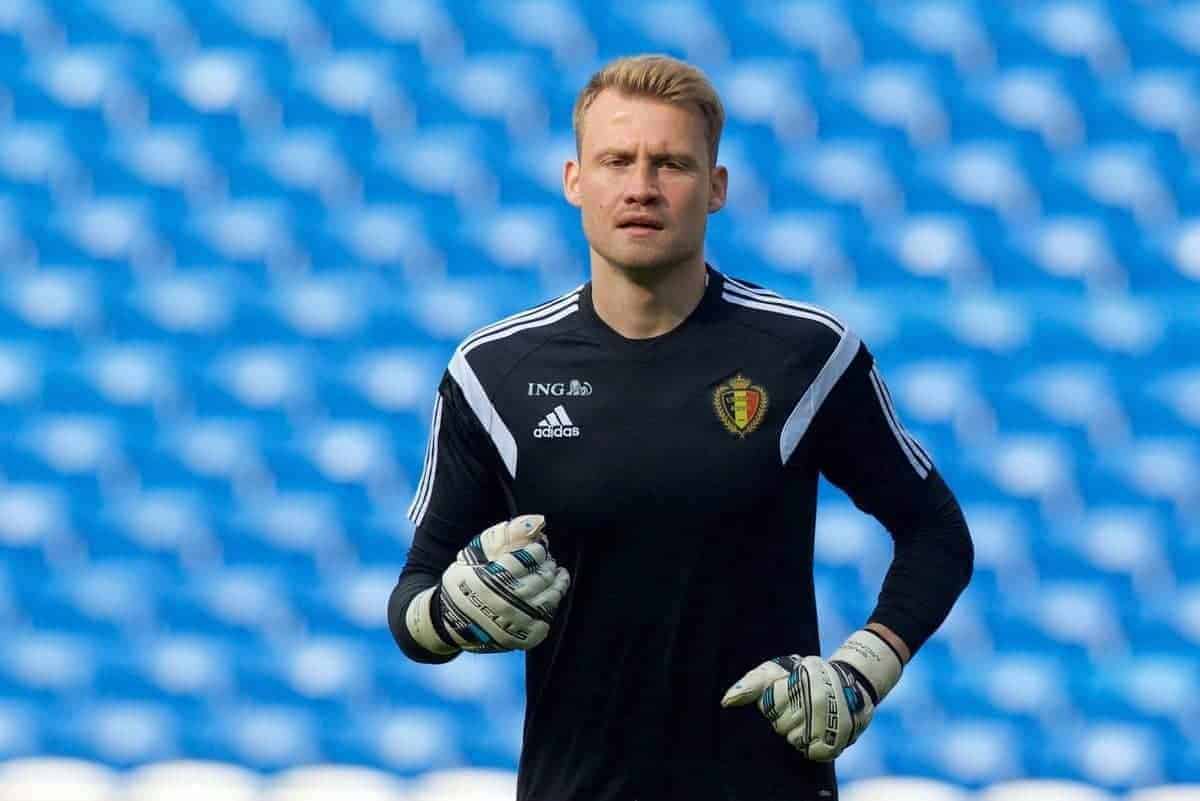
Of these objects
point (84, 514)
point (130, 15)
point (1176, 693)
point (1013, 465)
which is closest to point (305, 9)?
point (130, 15)

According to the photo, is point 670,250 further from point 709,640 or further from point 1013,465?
point 1013,465

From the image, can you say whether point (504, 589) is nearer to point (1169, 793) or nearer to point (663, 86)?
point (663, 86)

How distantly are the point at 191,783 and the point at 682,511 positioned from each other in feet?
7.69

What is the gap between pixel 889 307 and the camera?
4.30m

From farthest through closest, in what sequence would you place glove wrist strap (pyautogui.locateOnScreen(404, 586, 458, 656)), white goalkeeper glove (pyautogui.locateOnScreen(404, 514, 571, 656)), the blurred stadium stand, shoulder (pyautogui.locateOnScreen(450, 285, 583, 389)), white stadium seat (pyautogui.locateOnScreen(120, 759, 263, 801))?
the blurred stadium stand, white stadium seat (pyautogui.locateOnScreen(120, 759, 263, 801)), shoulder (pyautogui.locateOnScreen(450, 285, 583, 389)), glove wrist strap (pyautogui.locateOnScreen(404, 586, 458, 656)), white goalkeeper glove (pyautogui.locateOnScreen(404, 514, 571, 656))

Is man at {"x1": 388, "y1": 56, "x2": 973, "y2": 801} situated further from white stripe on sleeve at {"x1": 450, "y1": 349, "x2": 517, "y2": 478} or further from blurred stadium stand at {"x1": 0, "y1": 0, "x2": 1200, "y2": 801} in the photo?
blurred stadium stand at {"x1": 0, "y1": 0, "x2": 1200, "y2": 801}

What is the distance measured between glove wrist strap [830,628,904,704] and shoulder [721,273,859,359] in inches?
12.3

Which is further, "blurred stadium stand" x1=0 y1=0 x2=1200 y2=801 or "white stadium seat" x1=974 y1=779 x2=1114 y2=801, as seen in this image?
"blurred stadium stand" x1=0 y1=0 x2=1200 y2=801

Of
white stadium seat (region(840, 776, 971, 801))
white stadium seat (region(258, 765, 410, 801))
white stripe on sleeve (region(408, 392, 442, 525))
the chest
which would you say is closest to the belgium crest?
the chest

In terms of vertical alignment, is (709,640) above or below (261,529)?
below

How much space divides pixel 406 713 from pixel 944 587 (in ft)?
7.74

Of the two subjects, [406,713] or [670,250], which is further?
[406,713]

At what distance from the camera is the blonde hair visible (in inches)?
83.4

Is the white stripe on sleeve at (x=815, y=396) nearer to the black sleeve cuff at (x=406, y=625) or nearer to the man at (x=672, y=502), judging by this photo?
the man at (x=672, y=502)
